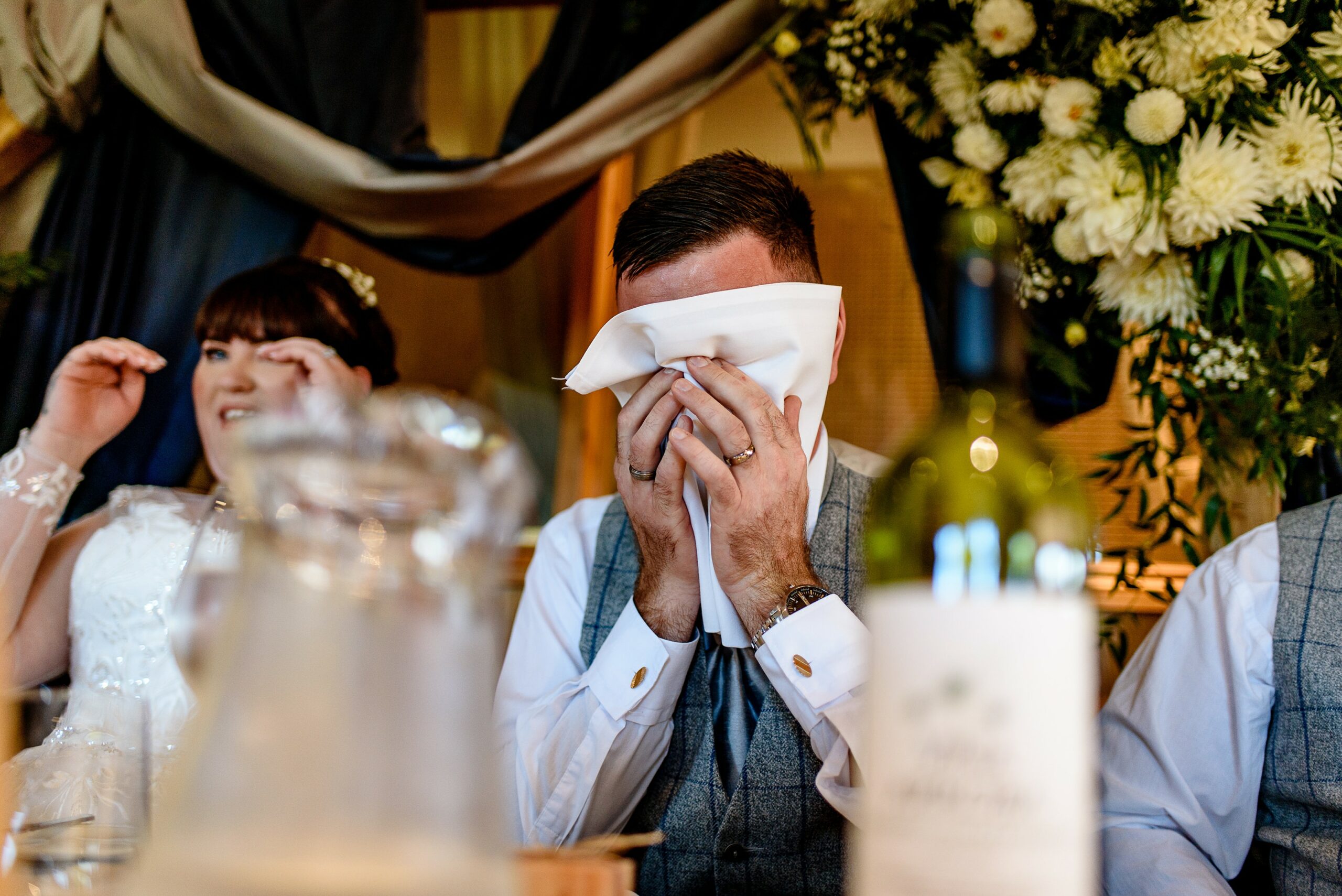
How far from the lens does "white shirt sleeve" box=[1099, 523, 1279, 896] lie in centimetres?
103

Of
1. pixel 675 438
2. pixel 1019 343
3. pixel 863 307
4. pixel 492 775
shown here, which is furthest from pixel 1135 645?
pixel 492 775

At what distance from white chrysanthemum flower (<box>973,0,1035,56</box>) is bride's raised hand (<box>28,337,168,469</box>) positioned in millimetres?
1322

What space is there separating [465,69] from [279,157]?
0.64 meters

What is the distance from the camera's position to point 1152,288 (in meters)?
1.23

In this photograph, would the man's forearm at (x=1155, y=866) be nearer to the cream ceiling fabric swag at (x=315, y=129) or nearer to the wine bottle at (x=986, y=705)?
the wine bottle at (x=986, y=705)

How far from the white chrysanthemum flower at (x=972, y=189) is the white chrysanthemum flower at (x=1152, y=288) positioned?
0.21 m

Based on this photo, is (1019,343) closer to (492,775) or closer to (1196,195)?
(492,775)

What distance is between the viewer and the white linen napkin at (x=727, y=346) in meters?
0.97

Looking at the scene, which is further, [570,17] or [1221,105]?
[570,17]

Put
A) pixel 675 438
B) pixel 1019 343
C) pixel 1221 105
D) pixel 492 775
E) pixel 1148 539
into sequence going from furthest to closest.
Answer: pixel 1148 539
pixel 1221 105
pixel 675 438
pixel 1019 343
pixel 492 775

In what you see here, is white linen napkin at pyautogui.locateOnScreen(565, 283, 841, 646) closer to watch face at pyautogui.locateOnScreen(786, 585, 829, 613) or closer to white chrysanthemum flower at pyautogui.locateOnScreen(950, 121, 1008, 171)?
watch face at pyautogui.locateOnScreen(786, 585, 829, 613)

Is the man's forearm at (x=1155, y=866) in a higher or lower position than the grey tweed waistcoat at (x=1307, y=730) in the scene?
lower


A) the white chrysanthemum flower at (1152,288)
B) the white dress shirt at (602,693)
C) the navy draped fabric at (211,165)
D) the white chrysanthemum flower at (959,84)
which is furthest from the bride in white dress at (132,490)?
the white chrysanthemum flower at (1152,288)

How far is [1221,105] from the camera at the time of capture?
3.78 feet
